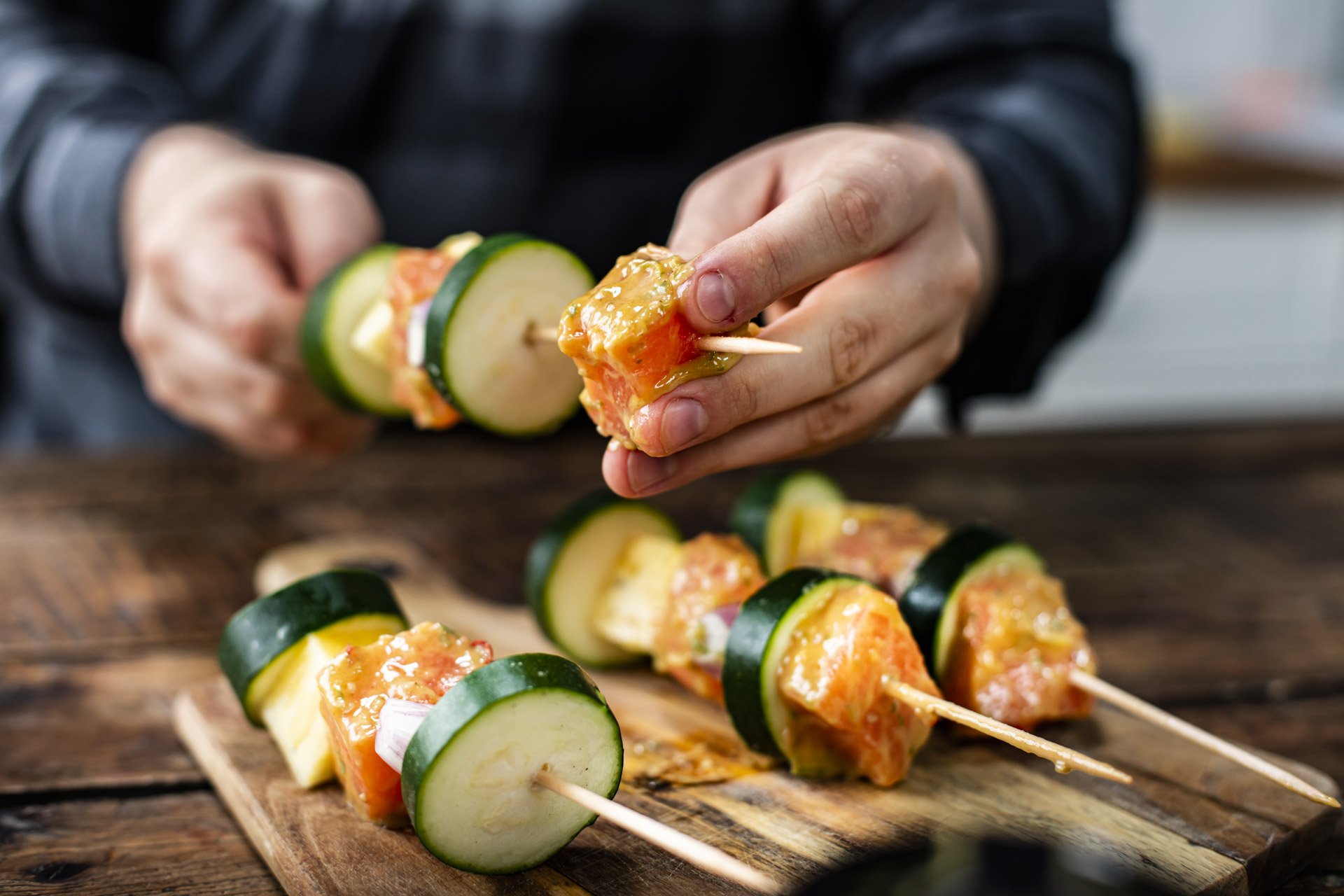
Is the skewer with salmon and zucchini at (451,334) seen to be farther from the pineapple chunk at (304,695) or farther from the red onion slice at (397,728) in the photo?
the red onion slice at (397,728)

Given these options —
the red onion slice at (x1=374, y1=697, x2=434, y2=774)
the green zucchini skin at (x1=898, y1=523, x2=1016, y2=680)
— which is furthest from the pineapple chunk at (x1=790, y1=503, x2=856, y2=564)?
the red onion slice at (x1=374, y1=697, x2=434, y2=774)

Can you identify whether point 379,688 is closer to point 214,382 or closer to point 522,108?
point 214,382

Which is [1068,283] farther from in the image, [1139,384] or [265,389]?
[1139,384]

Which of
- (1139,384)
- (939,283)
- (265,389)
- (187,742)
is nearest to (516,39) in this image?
(265,389)

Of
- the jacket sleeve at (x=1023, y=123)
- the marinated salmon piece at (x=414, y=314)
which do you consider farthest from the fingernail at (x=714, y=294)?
the jacket sleeve at (x=1023, y=123)

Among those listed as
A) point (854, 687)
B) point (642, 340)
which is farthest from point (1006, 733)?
point (642, 340)

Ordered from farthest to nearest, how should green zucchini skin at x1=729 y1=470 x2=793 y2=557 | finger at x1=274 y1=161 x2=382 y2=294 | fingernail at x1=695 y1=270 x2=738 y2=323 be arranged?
finger at x1=274 y1=161 x2=382 y2=294
green zucchini skin at x1=729 y1=470 x2=793 y2=557
fingernail at x1=695 y1=270 x2=738 y2=323

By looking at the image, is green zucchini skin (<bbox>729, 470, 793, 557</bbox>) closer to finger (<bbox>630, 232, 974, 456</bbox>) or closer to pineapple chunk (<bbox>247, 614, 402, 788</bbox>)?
finger (<bbox>630, 232, 974, 456</bbox>)

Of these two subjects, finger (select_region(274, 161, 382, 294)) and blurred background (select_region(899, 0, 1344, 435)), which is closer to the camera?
finger (select_region(274, 161, 382, 294))
